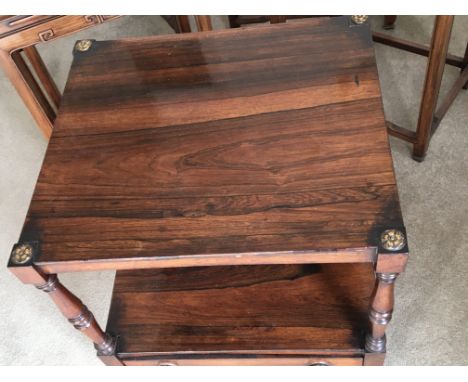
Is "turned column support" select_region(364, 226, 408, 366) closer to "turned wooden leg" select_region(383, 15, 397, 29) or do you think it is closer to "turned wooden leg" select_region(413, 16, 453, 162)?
"turned wooden leg" select_region(413, 16, 453, 162)

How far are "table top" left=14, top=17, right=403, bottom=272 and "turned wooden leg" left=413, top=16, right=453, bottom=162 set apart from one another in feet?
0.62

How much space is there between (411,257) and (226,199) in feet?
1.96

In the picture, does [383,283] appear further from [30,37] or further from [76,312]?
[30,37]

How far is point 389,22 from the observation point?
65.4 inches

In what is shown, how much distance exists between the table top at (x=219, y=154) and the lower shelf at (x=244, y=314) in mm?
253

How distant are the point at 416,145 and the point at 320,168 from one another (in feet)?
1.98

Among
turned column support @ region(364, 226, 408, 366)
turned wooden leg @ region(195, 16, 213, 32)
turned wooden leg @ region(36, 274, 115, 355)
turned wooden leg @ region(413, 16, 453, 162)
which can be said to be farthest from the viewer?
turned wooden leg @ region(195, 16, 213, 32)

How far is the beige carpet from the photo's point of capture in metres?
1.15

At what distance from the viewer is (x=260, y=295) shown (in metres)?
1.01

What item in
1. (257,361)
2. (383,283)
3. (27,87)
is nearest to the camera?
(383,283)

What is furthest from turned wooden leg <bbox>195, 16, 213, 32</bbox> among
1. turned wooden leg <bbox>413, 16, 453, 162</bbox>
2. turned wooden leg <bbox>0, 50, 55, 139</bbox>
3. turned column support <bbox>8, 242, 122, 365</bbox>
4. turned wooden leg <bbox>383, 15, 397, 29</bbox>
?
turned column support <bbox>8, 242, 122, 365</bbox>

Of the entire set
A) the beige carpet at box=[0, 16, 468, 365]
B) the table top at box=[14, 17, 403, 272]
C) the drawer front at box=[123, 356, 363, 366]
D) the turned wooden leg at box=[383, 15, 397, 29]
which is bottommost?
the beige carpet at box=[0, 16, 468, 365]

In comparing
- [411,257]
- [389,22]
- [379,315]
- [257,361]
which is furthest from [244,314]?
[389,22]
